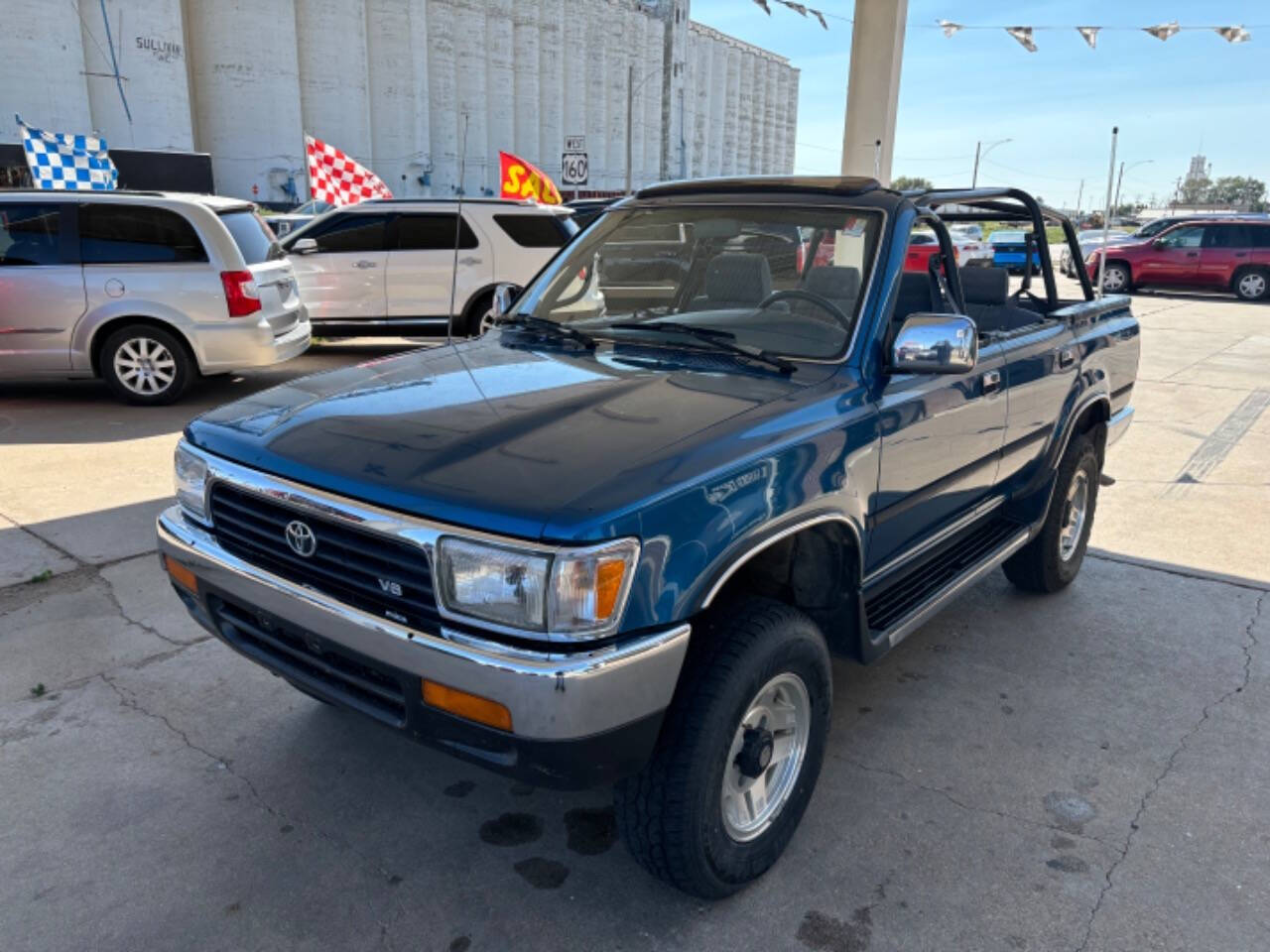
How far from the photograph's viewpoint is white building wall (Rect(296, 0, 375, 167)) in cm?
4184

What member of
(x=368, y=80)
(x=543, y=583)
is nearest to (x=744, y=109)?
(x=368, y=80)

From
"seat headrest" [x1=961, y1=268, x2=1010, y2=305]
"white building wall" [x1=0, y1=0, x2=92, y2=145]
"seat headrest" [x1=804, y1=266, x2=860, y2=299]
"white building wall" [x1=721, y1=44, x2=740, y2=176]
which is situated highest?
"white building wall" [x1=721, y1=44, x2=740, y2=176]

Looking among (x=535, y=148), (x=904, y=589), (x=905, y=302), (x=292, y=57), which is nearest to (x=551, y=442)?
(x=904, y=589)

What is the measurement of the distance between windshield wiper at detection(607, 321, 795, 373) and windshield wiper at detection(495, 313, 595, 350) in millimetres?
141

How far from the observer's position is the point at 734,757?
8.18ft

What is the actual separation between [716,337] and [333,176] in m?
13.2

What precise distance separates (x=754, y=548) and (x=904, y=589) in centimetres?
121

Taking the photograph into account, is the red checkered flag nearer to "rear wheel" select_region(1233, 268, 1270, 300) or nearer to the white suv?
the white suv

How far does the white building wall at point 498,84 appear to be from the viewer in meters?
51.4

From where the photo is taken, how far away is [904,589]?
331cm

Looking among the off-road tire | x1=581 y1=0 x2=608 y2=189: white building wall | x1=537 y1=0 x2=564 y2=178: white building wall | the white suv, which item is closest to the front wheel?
the off-road tire

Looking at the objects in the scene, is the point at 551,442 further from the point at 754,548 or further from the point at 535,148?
the point at 535,148

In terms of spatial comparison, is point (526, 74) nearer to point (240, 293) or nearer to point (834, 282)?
point (240, 293)

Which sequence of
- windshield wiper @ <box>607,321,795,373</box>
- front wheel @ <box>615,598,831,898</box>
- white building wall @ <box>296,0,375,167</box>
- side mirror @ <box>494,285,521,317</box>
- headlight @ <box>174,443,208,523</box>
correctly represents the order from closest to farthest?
1. front wheel @ <box>615,598,831,898</box>
2. headlight @ <box>174,443,208,523</box>
3. windshield wiper @ <box>607,321,795,373</box>
4. side mirror @ <box>494,285,521,317</box>
5. white building wall @ <box>296,0,375,167</box>
